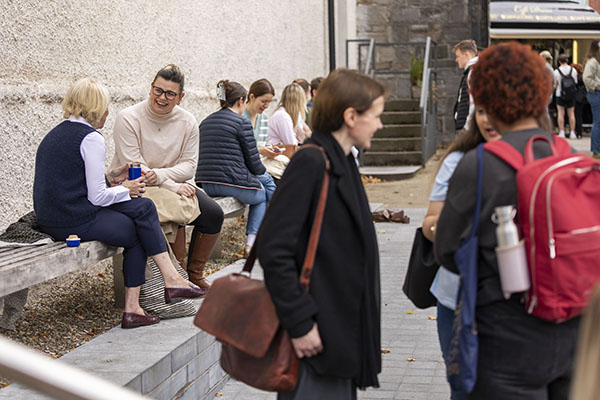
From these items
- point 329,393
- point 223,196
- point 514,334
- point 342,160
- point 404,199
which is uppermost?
point 342,160

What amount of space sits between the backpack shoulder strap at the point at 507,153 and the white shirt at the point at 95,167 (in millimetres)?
2681

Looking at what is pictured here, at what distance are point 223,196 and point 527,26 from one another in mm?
18987

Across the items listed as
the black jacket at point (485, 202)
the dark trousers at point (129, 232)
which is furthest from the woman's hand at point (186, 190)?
the black jacket at point (485, 202)

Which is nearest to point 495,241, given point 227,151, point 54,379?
point 54,379

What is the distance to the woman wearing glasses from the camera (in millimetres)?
5672

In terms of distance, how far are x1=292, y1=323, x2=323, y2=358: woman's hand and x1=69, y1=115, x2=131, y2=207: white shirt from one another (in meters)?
2.40

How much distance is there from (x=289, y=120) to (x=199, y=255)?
3.12 m

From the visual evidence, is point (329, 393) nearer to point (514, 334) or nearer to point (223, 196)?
point (514, 334)

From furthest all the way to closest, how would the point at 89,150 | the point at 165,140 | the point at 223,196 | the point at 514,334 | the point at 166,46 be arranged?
the point at 166,46 < the point at 223,196 < the point at 165,140 < the point at 89,150 < the point at 514,334

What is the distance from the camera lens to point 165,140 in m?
5.88

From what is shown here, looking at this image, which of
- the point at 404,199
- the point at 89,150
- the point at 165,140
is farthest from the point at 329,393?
the point at 404,199

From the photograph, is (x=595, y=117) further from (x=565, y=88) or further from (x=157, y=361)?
(x=157, y=361)

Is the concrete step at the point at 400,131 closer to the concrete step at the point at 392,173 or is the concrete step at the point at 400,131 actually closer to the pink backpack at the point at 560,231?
the concrete step at the point at 392,173

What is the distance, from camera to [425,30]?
18922 millimetres
